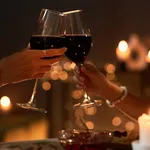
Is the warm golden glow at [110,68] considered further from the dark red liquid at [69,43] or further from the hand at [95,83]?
the dark red liquid at [69,43]

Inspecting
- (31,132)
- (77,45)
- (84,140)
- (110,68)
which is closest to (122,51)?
(110,68)

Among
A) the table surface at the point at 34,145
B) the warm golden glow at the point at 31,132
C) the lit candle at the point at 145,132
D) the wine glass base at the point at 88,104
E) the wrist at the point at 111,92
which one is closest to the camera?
the lit candle at the point at 145,132

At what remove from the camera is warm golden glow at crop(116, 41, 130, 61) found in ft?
8.88

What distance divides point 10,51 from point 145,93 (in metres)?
0.98

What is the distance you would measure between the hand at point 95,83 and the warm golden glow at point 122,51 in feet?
4.73

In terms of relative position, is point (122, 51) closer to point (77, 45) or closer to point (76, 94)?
point (76, 94)

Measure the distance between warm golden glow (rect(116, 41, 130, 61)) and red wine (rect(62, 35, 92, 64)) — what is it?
64.8 inches

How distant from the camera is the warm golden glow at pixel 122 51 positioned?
2.71 meters

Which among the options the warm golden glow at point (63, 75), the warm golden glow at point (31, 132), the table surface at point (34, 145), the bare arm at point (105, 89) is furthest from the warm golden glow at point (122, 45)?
the table surface at point (34, 145)

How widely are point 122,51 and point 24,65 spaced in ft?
5.75

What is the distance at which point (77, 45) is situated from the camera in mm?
1038

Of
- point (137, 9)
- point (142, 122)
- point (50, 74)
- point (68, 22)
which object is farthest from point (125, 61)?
point (142, 122)

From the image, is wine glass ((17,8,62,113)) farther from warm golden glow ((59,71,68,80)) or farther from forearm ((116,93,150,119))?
warm golden glow ((59,71,68,80))

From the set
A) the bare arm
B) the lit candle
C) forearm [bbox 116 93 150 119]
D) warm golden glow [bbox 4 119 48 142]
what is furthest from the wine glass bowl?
warm golden glow [bbox 4 119 48 142]
